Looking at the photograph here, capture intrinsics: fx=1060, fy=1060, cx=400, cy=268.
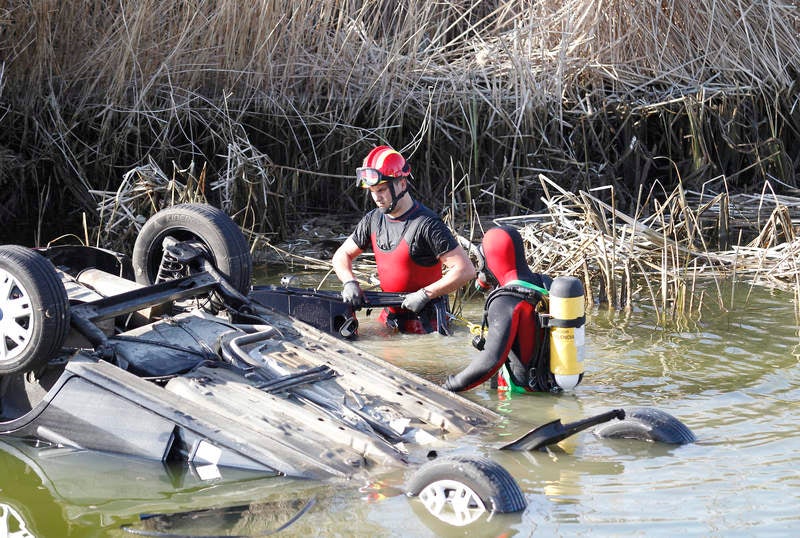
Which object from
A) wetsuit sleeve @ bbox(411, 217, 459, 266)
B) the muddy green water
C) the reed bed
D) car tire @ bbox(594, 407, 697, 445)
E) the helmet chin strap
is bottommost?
the muddy green water

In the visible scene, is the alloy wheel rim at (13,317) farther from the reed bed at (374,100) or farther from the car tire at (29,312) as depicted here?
the reed bed at (374,100)

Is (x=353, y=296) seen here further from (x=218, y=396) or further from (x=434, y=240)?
(x=218, y=396)

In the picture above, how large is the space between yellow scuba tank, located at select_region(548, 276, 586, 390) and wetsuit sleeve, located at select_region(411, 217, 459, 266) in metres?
1.62

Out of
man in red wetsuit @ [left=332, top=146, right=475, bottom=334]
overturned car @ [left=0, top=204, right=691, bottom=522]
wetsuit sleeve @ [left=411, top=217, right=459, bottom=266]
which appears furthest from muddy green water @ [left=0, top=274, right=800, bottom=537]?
wetsuit sleeve @ [left=411, top=217, right=459, bottom=266]

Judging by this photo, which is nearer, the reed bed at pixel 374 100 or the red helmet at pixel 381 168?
the red helmet at pixel 381 168

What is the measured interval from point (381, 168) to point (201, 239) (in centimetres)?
136

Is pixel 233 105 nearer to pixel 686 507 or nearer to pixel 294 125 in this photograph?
pixel 294 125

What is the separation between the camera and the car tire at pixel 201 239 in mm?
6895

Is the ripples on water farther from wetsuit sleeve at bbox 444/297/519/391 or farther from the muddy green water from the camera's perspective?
wetsuit sleeve at bbox 444/297/519/391

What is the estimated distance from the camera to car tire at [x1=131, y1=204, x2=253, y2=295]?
22.6ft

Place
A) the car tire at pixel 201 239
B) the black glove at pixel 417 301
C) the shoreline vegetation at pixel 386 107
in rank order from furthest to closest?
the shoreline vegetation at pixel 386 107 → the black glove at pixel 417 301 → the car tire at pixel 201 239

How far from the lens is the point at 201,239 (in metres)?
7.07

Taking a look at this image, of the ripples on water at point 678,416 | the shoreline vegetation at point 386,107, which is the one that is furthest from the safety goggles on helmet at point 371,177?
the shoreline vegetation at point 386,107

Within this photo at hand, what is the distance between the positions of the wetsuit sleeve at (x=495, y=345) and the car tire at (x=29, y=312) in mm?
2248
